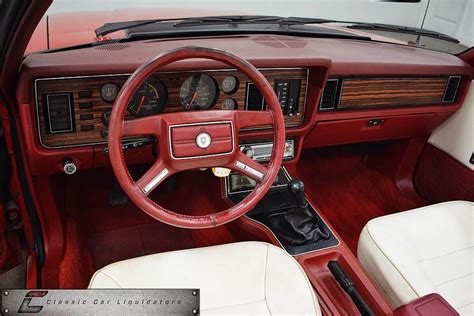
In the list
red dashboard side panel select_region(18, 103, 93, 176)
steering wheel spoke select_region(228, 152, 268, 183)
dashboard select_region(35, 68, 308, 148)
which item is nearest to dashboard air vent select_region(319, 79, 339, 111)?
dashboard select_region(35, 68, 308, 148)

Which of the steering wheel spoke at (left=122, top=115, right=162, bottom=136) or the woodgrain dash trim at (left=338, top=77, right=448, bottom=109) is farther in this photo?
the woodgrain dash trim at (left=338, top=77, right=448, bottom=109)

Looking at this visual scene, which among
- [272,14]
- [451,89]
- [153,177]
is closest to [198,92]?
[153,177]

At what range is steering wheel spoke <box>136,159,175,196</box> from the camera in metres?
1.12

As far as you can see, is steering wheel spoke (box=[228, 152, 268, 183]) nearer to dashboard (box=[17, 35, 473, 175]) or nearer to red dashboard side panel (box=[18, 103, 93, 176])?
dashboard (box=[17, 35, 473, 175])

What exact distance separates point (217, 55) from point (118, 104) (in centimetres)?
28

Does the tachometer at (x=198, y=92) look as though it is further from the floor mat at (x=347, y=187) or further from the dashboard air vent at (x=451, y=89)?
the dashboard air vent at (x=451, y=89)

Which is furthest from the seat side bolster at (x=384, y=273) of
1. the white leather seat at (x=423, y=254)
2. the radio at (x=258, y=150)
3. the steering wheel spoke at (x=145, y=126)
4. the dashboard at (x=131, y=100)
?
the steering wheel spoke at (x=145, y=126)

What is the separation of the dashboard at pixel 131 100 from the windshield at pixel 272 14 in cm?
20

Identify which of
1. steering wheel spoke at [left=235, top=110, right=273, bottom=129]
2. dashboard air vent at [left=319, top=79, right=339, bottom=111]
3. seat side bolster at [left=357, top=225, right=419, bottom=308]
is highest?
steering wheel spoke at [left=235, top=110, right=273, bottom=129]

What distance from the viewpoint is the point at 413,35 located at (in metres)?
2.06

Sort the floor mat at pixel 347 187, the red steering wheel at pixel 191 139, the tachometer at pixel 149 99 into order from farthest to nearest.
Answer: the floor mat at pixel 347 187
the tachometer at pixel 149 99
the red steering wheel at pixel 191 139

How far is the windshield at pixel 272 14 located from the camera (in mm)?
1610

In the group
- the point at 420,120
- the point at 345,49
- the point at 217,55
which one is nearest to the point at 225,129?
the point at 217,55

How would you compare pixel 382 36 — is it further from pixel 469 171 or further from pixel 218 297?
pixel 218 297
